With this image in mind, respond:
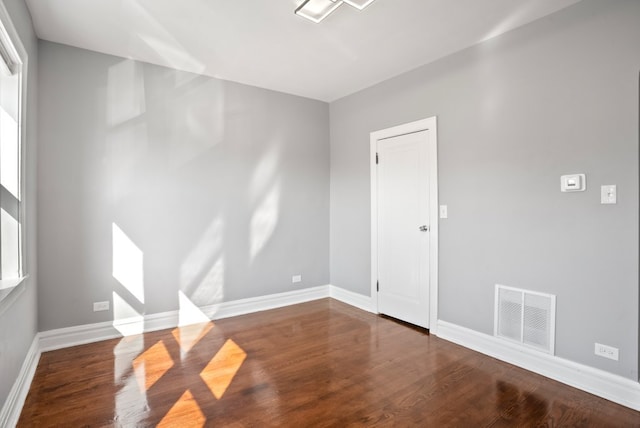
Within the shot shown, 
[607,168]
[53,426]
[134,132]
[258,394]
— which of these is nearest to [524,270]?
[607,168]

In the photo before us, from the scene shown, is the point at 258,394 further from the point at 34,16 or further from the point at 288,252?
the point at 34,16

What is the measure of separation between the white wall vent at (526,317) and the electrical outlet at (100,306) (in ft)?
11.8

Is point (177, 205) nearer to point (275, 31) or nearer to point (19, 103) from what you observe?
point (19, 103)

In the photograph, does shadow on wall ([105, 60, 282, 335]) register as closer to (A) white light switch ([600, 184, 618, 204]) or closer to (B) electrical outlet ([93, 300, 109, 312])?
(B) electrical outlet ([93, 300, 109, 312])

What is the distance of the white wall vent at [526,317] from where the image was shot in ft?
8.53

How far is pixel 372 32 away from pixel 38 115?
300cm

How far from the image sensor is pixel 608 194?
230 cm

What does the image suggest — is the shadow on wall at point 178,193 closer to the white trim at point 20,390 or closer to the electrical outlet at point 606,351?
the white trim at point 20,390

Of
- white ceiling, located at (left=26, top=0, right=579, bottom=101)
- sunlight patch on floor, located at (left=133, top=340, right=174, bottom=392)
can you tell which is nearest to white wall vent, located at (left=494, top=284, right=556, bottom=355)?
white ceiling, located at (left=26, top=0, right=579, bottom=101)

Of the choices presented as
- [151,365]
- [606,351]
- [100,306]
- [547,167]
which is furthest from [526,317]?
[100,306]

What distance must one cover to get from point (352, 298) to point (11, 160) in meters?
3.64

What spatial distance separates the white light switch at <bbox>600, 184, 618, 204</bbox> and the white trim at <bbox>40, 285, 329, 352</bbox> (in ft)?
10.9

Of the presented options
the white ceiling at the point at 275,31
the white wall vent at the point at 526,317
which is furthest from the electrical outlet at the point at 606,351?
the white ceiling at the point at 275,31

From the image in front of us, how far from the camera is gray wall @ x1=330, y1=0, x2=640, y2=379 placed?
2.25 meters
